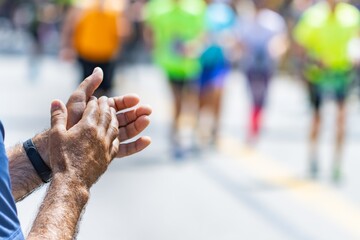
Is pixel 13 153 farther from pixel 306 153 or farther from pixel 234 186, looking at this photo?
pixel 306 153

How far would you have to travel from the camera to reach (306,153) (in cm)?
1149

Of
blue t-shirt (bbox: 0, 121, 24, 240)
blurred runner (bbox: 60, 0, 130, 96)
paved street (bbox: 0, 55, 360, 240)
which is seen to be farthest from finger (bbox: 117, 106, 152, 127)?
blurred runner (bbox: 60, 0, 130, 96)

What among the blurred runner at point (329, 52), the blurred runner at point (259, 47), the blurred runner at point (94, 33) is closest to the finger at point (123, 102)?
the blurred runner at point (329, 52)

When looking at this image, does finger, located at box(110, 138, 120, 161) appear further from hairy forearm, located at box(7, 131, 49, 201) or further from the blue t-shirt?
the blue t-shirt

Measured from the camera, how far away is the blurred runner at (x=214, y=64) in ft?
36.9

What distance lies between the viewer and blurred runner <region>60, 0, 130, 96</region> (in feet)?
35.7

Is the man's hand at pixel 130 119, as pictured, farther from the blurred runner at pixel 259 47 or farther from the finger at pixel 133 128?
the blurred runner at pixel 259 47

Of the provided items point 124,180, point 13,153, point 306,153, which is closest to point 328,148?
point 306,153

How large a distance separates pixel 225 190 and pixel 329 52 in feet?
5.63

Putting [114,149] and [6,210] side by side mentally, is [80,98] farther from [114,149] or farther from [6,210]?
[6,210]

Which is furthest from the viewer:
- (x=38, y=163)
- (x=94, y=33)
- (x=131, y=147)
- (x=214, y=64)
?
(x=214, y=64)

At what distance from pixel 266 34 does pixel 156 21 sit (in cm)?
123

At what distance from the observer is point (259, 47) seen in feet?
36.3

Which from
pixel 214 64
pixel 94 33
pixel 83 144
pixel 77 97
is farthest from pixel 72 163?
pixel 214 64
